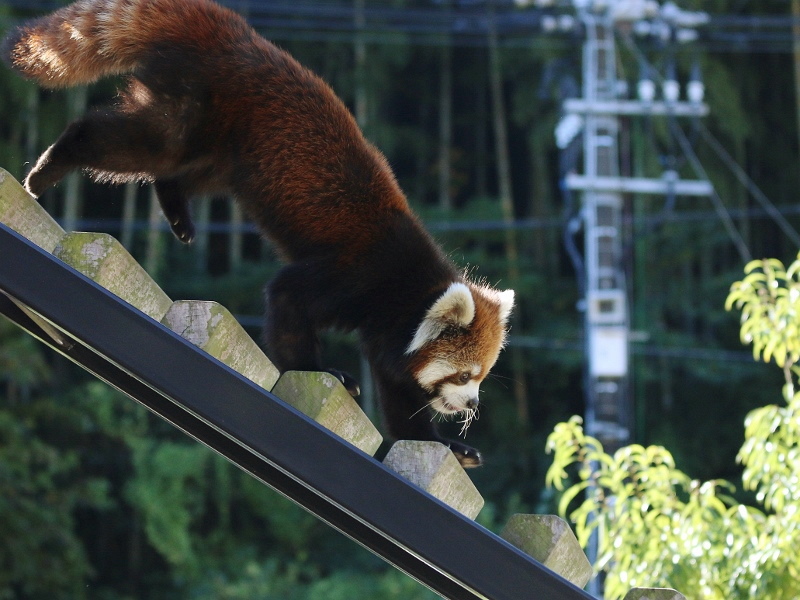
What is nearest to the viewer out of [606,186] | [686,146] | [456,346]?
[456,346]

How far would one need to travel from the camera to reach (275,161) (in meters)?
2.83

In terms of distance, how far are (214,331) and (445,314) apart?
115 centimetres

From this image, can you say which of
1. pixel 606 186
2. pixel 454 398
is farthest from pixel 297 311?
pixel 606 186

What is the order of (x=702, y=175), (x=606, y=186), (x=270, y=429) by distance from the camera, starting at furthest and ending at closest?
(x=702, y=175)
(x=606, y=186)
(x=270, y=429)

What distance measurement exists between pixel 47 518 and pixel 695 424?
7.91 m

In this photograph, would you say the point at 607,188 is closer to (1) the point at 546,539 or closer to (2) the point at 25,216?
(1) the point at 546,539

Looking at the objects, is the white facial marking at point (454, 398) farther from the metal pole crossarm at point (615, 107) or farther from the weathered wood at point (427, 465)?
the metal pole crossarm at point (615, 107)

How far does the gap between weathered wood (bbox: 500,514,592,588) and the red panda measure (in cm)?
88

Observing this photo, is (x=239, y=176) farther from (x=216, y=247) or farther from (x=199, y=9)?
(x=216, y=247)

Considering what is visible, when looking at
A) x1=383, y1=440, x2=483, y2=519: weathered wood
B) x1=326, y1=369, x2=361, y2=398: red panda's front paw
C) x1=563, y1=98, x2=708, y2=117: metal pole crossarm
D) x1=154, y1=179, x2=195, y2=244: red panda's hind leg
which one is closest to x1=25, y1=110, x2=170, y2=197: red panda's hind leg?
x1=154, y1=179, x2=195, y2=244: red panda's hind leg

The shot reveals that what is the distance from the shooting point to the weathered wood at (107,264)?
182 cm

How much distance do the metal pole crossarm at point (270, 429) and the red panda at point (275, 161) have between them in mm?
962

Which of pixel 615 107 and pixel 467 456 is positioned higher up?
pixel 615 107

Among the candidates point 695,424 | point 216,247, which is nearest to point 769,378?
point 695,424
